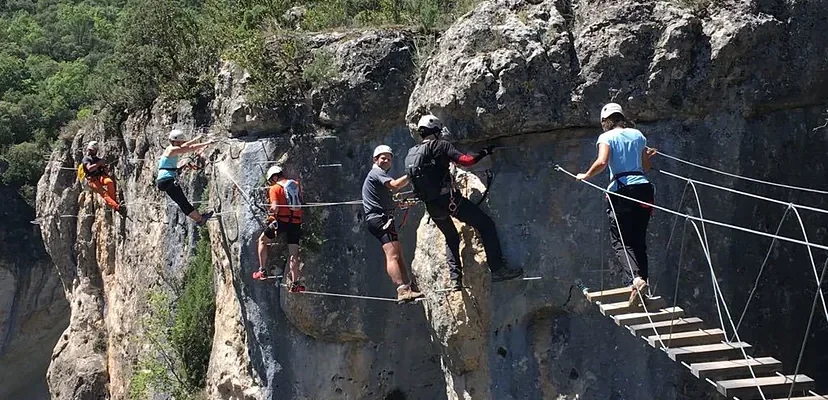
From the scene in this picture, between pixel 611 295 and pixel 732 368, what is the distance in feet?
5.79

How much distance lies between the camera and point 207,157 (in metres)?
13.0

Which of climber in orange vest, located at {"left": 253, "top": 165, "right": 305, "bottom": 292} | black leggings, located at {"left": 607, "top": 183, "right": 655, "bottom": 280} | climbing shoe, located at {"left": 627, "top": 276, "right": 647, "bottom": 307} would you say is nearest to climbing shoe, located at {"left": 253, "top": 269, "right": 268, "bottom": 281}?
climber in orange vest, located at {"left": 253, "top": 165, "right": 305, "bottom": 292}

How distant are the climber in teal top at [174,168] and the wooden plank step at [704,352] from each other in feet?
24.3

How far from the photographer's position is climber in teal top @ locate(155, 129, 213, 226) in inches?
472

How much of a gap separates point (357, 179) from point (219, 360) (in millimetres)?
3560

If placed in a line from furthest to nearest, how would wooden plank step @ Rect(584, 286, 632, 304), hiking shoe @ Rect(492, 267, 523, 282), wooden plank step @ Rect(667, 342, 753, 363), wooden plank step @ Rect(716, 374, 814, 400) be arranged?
hiking shoe @ Rect(492, 267, 523, 282) < wooden plank step @ Rect(584, 286, 632, 304) < wooden plank step @ Rect(667, 342, 753, 363) < wooden plank step @ Rect(716, 374, 814, 400)

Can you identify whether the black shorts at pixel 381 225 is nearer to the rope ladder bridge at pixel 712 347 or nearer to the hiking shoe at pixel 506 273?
the hiking shoe at pixel 506 273

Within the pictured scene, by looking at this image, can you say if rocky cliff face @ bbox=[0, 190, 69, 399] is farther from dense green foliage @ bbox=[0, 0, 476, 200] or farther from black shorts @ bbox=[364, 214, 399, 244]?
black shorts @ bbox=[364, 214, 399, 244]

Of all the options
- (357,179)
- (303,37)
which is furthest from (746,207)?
(303,37)

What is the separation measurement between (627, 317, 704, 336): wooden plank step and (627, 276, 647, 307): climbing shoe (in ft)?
1.11

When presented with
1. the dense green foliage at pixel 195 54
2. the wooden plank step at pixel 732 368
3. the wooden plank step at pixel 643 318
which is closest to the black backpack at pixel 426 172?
the wooden plank step at pixel 643 318

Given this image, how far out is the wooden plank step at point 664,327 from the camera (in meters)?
6.75

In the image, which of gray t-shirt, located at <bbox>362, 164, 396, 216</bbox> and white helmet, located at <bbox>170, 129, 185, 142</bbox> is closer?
gray t-shirt, located at <bbox>362, 164, 396, 216</bbox>

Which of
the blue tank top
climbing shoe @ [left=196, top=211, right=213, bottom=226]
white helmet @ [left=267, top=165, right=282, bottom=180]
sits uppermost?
the blue tank top
